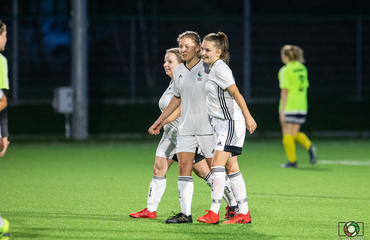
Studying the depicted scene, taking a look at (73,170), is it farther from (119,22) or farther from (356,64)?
(356,64)

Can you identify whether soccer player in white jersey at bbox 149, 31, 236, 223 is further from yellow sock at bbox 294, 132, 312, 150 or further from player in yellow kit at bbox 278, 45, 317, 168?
yellow sock at bbox 294, 132, 312, 150

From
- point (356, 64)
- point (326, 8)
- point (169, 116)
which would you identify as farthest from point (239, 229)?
point (326, 8)

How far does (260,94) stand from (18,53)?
26.4 ft

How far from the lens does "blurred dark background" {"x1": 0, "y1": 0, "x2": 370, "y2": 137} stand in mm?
17719

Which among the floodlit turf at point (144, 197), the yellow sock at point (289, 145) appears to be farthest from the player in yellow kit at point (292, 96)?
the floodlit turf at point (144, 197)

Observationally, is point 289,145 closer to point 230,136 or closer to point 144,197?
point 144,197

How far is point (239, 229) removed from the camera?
17.0 feet

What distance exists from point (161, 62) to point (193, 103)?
1382 centimetres

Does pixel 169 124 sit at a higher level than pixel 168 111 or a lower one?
lower

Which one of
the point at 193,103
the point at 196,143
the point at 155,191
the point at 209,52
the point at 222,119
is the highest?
the point at 209,52

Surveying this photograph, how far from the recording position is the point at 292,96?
9938 mm

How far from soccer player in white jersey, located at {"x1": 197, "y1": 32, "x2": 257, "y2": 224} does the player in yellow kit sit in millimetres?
4595

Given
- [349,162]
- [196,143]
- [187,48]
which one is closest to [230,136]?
[196,143]

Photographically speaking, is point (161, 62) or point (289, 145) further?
point (161, 62)
